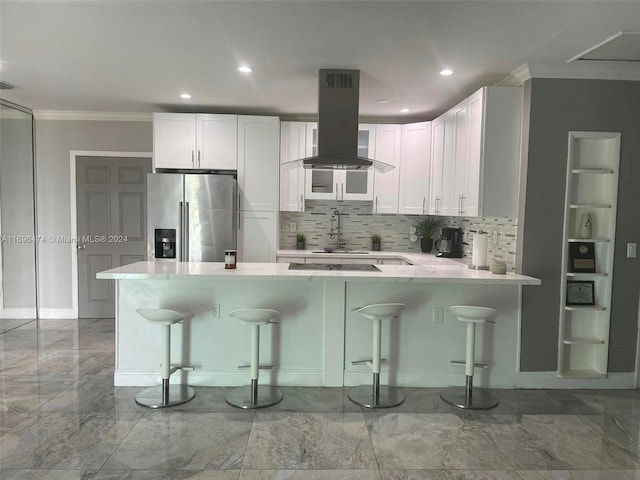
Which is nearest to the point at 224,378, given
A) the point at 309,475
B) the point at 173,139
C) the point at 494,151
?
the point at 309,475

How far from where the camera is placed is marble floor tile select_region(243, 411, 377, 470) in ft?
8.18

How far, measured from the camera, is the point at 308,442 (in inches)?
107

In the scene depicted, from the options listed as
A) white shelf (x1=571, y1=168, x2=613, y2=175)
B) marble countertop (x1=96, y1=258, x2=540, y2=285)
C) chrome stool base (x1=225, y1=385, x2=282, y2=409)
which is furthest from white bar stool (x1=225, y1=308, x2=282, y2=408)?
white shelf (x1=571, y1=168, x2=613, y2=175)

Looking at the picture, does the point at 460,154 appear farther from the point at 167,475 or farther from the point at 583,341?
the point at 167,475

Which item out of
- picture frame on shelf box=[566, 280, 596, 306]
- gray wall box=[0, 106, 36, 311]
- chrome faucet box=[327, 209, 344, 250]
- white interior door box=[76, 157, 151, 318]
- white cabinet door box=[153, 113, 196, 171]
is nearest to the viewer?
picture frame on shelf box=[566, 280, 596, 306]

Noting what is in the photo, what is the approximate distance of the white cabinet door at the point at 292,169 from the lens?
17.4 feet

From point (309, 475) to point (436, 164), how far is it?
3.65m

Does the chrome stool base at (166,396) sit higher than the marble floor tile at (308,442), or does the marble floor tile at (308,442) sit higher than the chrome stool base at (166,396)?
the chrome stool base at (166,396)

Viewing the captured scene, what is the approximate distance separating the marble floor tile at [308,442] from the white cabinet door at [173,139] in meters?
3.15

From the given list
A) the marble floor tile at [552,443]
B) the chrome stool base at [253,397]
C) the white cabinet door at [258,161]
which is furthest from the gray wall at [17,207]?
the marble floor tile at [552,443]

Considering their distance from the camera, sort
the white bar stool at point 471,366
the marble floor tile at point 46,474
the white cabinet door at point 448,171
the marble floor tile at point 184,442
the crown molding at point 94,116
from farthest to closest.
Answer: the crown molding at point 94,116 → the white cabinet door at point 448,171 → the white bar stool at point 471,366 → the marble floor tile at point 184,442 → the marble floor tile at point 46,474

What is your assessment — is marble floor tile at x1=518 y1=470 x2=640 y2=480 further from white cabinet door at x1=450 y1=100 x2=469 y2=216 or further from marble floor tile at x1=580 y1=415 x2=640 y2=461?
white cabinet door at x1=450 y1=100 x2=469 y2=216

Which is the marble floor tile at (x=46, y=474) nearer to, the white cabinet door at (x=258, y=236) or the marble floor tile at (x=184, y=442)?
the marble floor tile at (x=184, y=442)

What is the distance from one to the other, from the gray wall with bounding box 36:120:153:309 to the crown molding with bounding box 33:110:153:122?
42 millimetres
